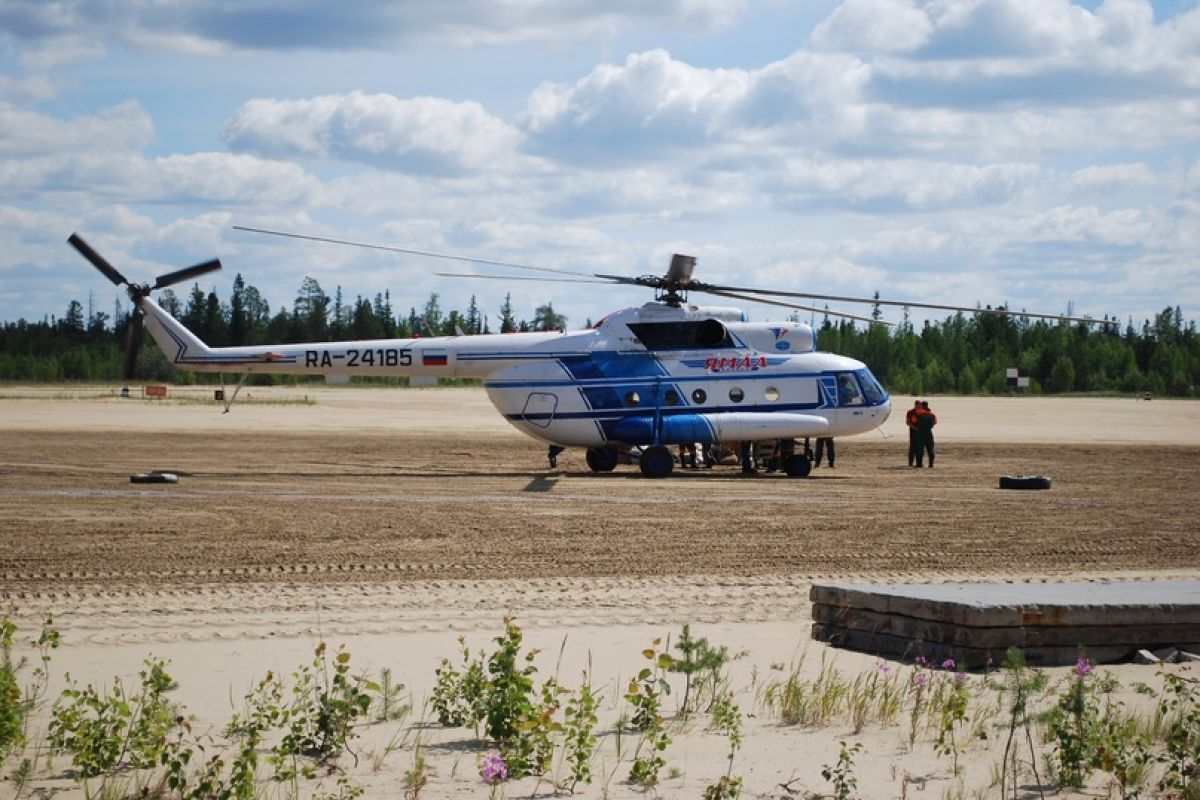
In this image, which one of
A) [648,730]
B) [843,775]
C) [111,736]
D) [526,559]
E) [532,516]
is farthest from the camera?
[532,516]

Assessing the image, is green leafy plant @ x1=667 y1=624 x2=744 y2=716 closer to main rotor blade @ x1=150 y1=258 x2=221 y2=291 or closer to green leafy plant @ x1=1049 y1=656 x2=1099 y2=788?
green leafy plant @ x1=1049 y1=656 x2=1099 y2=788

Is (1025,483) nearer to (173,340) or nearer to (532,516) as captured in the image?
(532,516)

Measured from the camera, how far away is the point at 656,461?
1139 inches

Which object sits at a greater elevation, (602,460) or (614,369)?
(614,369)

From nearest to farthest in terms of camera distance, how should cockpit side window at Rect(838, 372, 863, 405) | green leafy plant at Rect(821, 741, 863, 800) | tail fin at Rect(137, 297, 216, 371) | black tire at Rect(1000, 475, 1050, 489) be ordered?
1. green leafy plant at Rect(821, 741, 863, 800)
2. black tire at Rect(1000, 475, 1050, 489)
3. tail fin at Rect(137, 297, 216, 371)
4. cockpit side window at Rect(838, 372, 863, 405)

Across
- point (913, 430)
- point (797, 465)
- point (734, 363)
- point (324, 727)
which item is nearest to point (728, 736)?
point (324, 727)

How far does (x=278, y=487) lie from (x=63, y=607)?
12258 millimetres

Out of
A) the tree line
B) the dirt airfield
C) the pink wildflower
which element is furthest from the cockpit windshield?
the tree line

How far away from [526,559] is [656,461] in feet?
41.1

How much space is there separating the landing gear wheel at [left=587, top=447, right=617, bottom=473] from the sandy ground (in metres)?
0.44

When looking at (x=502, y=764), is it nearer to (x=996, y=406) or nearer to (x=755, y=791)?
(x=755, y=791)

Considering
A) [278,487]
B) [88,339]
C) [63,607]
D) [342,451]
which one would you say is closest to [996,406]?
[342,451]

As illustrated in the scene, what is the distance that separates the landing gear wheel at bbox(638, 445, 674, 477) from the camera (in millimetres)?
28922

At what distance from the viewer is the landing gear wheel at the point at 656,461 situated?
94.9ft
